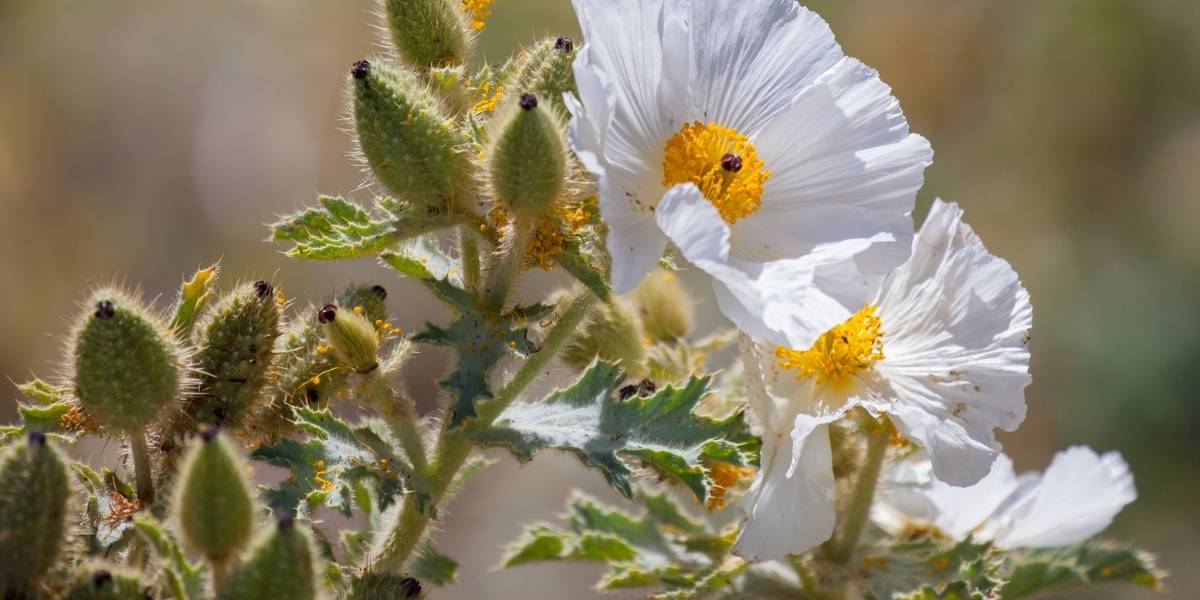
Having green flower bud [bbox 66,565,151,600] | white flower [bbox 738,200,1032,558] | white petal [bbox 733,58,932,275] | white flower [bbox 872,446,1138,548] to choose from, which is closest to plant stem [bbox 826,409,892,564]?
white flower [bbox 738,200,1032,558]

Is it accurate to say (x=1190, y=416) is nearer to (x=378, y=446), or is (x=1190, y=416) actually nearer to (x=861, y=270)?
(x=861, y=270)

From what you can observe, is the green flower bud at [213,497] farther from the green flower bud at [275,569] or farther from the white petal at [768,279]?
the white petal at [768,279]

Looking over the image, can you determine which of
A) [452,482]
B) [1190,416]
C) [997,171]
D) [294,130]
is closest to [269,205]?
[294,130]

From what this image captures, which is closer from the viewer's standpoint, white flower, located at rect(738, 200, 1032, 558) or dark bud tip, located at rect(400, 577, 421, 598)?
dark bud tip, located at rect(400, 577, 421, 598)

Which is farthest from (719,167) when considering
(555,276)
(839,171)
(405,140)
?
(555,276)

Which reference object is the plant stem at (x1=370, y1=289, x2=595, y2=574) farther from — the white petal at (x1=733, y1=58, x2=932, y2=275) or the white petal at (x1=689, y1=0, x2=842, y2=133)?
the white petal at (x1=689, y1=0, x2=842, y2=133)

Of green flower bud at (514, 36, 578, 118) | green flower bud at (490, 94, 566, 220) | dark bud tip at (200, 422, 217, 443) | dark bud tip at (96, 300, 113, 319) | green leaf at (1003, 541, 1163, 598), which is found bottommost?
dark bud tip at (200, 422, 217, 443)

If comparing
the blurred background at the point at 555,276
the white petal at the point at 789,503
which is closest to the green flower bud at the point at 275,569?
the white petal at the point at 789,503
